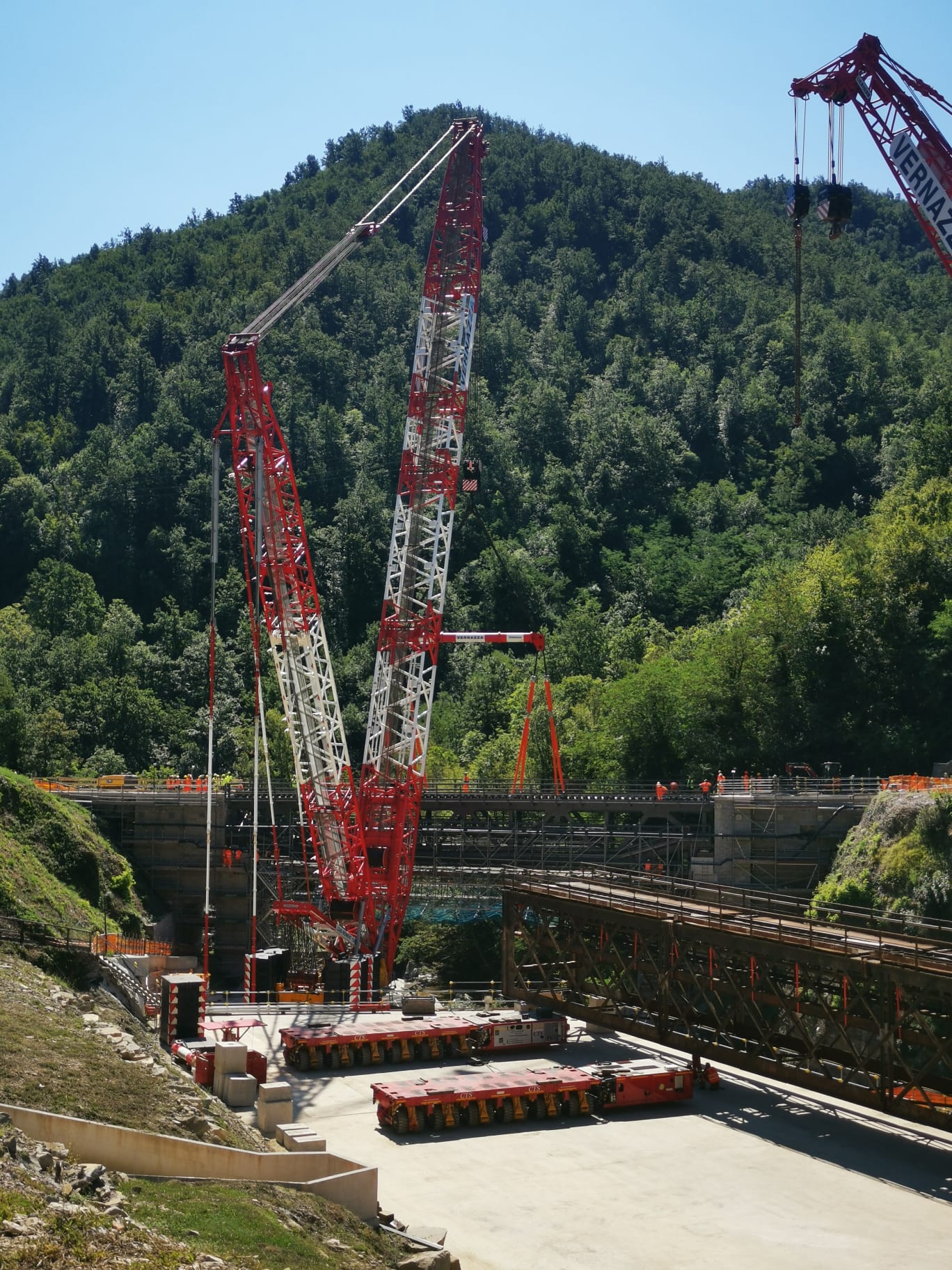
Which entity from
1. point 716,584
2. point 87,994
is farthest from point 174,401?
point 87,994

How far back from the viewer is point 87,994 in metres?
41.7

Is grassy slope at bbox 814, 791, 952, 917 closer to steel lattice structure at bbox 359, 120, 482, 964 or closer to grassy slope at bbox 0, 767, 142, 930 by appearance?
steel lattice structure at bbox 359, 120, 482, 964

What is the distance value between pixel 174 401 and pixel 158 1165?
15767 centimetres

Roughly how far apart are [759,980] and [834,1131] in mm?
4771

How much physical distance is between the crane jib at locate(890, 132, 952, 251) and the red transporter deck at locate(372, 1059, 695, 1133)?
98.1 ft

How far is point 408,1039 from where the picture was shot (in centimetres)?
4547

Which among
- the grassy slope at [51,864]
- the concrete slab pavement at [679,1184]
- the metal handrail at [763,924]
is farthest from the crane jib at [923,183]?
the grassy slope at [51,864]

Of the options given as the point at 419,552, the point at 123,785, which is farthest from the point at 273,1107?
the point at 123,785

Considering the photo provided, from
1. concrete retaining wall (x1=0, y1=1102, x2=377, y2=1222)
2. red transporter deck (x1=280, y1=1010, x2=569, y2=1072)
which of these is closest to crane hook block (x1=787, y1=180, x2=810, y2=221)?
red transporter deck (x1=280, y1=1010, x2=569, y2=1072)

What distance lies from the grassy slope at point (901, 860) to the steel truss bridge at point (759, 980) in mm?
1420

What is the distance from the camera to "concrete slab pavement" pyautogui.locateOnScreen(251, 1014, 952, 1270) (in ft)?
97.6

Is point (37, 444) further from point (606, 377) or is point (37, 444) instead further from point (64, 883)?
point (64, 883)

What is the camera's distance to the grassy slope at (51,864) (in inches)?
2075

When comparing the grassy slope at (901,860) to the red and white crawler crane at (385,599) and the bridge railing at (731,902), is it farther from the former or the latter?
the red and white crawler crane at (385,599)
